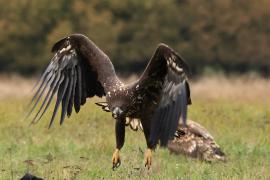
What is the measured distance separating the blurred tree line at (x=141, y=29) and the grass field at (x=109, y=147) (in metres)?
30.8

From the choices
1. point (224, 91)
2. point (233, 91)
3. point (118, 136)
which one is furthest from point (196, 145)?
point (233, 91)

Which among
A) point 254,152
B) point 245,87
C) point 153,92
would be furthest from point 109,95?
point 245,87

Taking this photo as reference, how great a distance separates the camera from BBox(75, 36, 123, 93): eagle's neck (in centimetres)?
953

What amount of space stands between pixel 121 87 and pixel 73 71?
1.03 m

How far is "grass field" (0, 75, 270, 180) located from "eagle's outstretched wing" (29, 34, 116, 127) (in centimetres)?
83

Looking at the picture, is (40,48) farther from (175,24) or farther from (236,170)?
(236,170)

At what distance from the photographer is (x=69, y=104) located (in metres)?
10.2

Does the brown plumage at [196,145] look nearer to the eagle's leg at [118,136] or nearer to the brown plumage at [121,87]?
the brown plumage at [121,87]

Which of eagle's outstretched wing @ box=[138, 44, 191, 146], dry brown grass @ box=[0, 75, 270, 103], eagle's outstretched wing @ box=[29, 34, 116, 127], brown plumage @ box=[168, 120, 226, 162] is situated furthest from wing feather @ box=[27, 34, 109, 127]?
dry brown grass @ box=[0, 75, 270, 103]

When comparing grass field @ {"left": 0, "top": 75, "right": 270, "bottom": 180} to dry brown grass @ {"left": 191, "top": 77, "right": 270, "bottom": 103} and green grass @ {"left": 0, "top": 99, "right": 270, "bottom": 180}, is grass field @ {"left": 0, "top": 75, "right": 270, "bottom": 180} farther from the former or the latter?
dry brown grass @ {"left": 191, "top": 77, "right": 270, "bottom": 103}

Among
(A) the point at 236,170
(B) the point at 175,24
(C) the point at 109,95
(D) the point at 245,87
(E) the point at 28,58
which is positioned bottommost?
(A) the point at 236,170

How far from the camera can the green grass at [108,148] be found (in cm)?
988

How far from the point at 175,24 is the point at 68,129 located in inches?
1515

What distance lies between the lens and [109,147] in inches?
488
